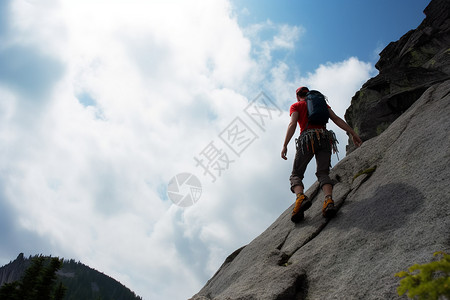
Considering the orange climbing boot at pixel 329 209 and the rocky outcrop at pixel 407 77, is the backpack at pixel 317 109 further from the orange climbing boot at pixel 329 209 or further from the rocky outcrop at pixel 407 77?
the rocky outcrop at pixel 407 77

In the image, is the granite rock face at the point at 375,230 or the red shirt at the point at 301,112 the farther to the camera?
the red shirt at the point at 301,112

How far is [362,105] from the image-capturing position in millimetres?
19297

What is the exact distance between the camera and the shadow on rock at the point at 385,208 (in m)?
6.06

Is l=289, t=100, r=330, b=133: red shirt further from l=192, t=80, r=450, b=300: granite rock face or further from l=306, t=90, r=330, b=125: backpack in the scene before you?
l=192, t=80, r=450, b=300: granite rock face

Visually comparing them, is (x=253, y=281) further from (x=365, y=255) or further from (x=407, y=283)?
(x=407, y=283)

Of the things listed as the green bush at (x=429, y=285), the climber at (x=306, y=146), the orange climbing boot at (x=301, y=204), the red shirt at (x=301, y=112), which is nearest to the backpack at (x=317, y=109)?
the climber at (x=306, y=146)

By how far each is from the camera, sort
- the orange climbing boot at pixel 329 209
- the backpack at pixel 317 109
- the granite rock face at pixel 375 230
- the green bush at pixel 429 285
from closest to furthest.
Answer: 1. the green bush at pixel 429 285
2. the granite rock face at pixel 375 230
3. the orange climbing boot at pixel 329 209
4. the backpack at pixel 317 109

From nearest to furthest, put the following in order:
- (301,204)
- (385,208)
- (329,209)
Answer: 1. (385,208)
2. (329,209)
3. (301,204)

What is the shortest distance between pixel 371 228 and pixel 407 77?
14.5 m

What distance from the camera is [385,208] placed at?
6.71 metres

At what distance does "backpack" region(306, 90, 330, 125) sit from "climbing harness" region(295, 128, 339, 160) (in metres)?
0.31

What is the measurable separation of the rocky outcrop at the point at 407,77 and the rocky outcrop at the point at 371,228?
19.3 feet

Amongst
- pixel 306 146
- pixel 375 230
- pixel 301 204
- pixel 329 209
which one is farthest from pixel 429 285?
pixel 306 146

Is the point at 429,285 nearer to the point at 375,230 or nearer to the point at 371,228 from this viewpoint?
the point at 375,230
